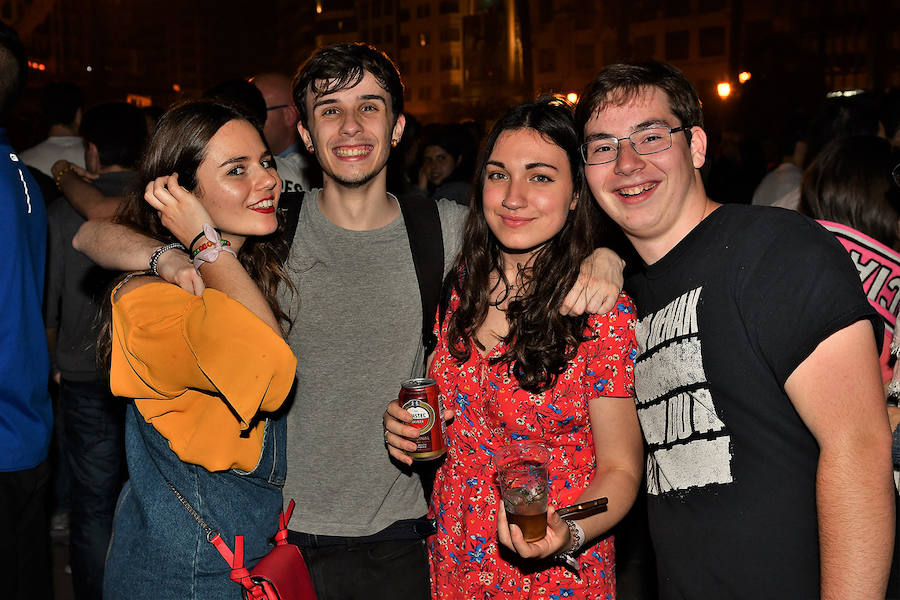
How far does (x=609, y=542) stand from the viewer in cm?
224

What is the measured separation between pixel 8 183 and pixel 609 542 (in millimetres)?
2502

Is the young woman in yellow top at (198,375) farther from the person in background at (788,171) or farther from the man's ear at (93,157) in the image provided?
the person in background at (788,171)

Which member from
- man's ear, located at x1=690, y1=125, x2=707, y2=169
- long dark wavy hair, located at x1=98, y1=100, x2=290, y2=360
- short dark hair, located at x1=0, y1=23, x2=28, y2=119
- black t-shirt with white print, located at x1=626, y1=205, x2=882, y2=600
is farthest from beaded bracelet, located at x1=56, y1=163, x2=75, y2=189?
black t-shirt with white print, located at x1=626, y1=205, x2=882, y2=600

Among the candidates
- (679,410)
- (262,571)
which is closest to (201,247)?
(262,571)

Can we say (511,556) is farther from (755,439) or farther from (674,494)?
(755,439)

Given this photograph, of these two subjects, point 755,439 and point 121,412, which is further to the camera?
point 121,412

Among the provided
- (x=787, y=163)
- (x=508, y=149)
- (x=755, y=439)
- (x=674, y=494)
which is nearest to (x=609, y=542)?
(x=674, y=494)

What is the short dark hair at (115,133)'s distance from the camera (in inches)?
166

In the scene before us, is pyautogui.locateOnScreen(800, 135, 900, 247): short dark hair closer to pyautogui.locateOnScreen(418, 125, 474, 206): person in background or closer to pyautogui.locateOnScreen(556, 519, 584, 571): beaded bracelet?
pyautogui.locateOnScreen(556, 519, 584, 571): beaded bracelet

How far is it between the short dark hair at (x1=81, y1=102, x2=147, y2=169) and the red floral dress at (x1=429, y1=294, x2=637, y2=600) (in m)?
3.01

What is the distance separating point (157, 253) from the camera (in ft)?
6.86

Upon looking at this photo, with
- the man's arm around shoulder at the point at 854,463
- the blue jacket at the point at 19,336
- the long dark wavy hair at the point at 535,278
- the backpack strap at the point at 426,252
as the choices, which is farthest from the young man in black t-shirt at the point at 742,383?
the blue jacket at the point at 19,336

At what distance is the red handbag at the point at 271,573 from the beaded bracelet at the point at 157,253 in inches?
31.5

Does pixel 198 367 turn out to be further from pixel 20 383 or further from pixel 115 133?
pixel 115 133
